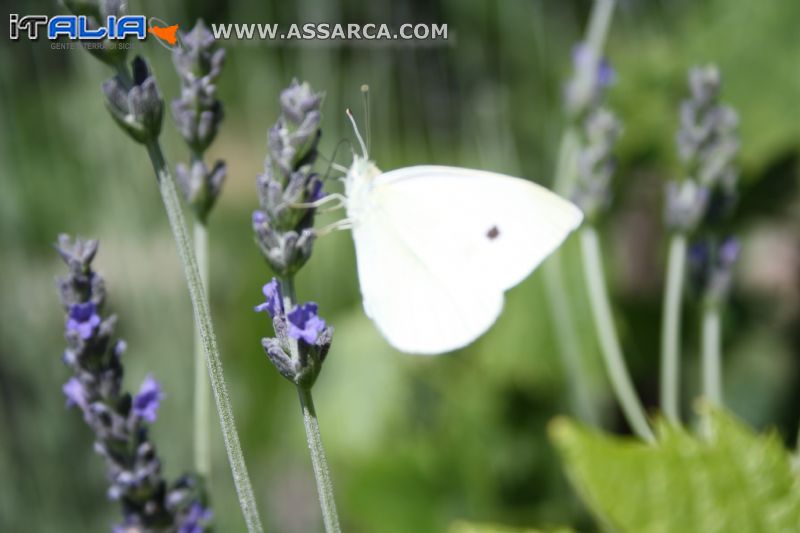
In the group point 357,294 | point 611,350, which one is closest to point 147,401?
point 611,350

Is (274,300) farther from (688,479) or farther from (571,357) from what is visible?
(571,357)

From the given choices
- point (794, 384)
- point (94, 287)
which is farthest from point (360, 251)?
point (794, 384)

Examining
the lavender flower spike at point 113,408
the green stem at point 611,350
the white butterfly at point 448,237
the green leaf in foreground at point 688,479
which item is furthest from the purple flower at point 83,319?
the green stem at point 611,350

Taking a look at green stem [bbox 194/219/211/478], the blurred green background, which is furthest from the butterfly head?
the blurred green background

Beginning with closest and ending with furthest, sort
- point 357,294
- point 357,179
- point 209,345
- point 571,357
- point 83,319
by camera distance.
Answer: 1. point 209,345
2. point 83,319
3. point 357,179
4. point 571,357
5. point 357,294

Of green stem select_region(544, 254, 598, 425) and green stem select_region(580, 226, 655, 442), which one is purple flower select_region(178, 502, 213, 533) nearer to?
green stem select_region(580, 226, 655, 442)

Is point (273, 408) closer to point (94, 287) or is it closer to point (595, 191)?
point (595, 191)
